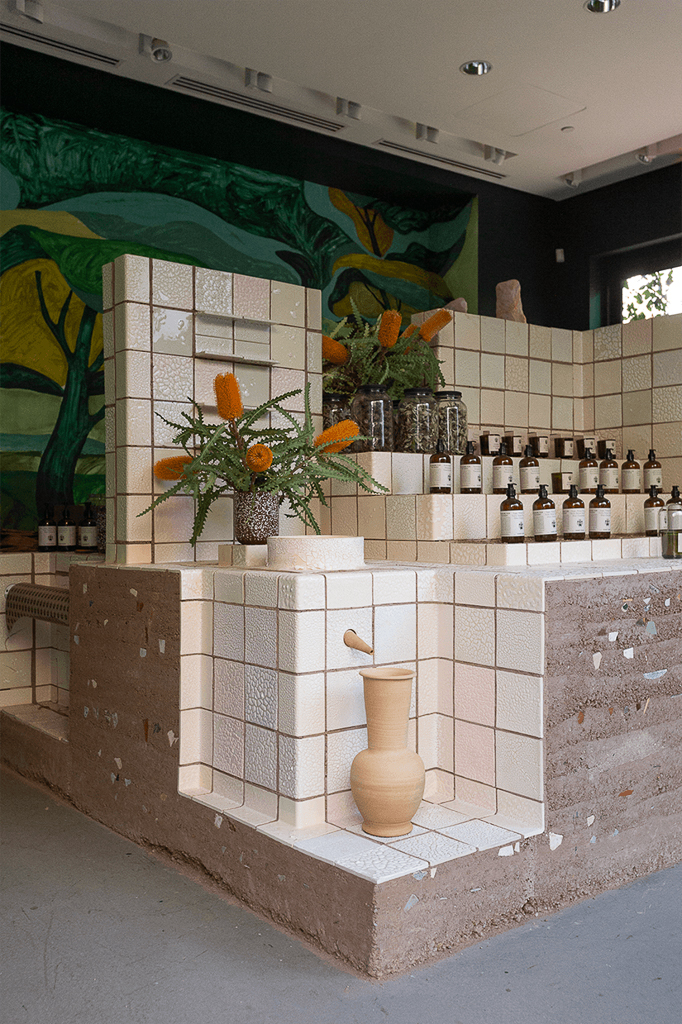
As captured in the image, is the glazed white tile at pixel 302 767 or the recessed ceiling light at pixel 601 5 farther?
the recessed ceiling light at pixel 601 5

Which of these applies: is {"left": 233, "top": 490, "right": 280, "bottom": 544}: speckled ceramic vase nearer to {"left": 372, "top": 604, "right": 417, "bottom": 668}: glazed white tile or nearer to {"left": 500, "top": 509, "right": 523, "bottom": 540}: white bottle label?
{"left": 372, "top": 604, "right": 417, "bottom": 668}: glazed white tile

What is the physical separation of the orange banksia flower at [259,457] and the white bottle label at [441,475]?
0.65m

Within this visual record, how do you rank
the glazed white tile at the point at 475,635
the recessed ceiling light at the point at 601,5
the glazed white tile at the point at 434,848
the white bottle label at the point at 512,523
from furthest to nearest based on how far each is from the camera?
the recessed ceiling light at the point at 601,5
the white bottle label at the point at 512,523
the glazed white tile at the point at 475,635
the glazed white tile at the point at 434,848

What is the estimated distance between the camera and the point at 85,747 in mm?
2582

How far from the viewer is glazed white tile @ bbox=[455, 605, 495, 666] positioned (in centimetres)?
198

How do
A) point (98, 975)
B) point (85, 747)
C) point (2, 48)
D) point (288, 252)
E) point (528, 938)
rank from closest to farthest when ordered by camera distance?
point (98, 975)
point (528, 938)
point (85, 747)
point (2, 48)
point (288, 252)

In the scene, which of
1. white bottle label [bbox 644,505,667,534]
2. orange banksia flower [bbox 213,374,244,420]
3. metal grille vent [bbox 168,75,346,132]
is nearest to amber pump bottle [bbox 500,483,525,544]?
white bottle label [bbox 644,505,667,534]

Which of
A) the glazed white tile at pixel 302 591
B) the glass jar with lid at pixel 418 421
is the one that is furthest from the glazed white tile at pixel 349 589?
the glass jar with lid at pixel 418 421

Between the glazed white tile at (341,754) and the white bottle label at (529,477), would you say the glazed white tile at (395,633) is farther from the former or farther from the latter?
the white bottle label at (529,477)

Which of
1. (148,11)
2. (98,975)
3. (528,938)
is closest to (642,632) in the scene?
(528,938)

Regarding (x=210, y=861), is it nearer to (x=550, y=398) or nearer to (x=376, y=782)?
(x=376, y=782)

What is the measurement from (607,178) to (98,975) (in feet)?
12.6

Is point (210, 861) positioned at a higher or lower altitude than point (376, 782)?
lower

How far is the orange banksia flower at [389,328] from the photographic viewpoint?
3129 millimetres
